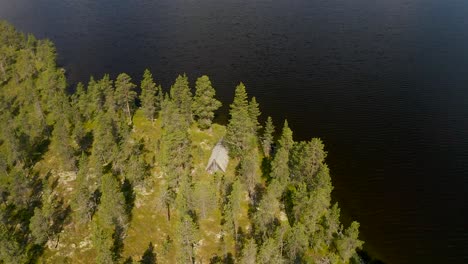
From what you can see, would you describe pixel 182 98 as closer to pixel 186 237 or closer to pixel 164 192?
pixel 164 192

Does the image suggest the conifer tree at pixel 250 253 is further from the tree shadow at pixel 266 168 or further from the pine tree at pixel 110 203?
the pine tree at pixel 110 203

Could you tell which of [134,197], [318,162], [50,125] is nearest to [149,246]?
[134,197]

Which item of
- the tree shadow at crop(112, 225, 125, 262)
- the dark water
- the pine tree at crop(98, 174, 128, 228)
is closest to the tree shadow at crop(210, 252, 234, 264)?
the tree shadow at crop(112, 225, 125, 262)

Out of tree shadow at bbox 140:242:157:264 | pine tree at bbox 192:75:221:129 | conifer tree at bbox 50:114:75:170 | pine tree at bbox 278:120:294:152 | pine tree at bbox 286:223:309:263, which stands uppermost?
pine tree at bbox 192:75:221:129

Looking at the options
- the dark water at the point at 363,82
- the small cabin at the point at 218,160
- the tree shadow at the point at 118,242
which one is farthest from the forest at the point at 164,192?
the dark water at the point at 363,82

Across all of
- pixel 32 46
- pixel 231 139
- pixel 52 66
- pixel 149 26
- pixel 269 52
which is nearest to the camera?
pixel 231 139

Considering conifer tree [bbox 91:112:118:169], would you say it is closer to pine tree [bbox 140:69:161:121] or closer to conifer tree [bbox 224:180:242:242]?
pine tree [bbox 140:69:161:121]

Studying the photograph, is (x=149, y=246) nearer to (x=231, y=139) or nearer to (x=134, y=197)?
(x=134, y=197)
